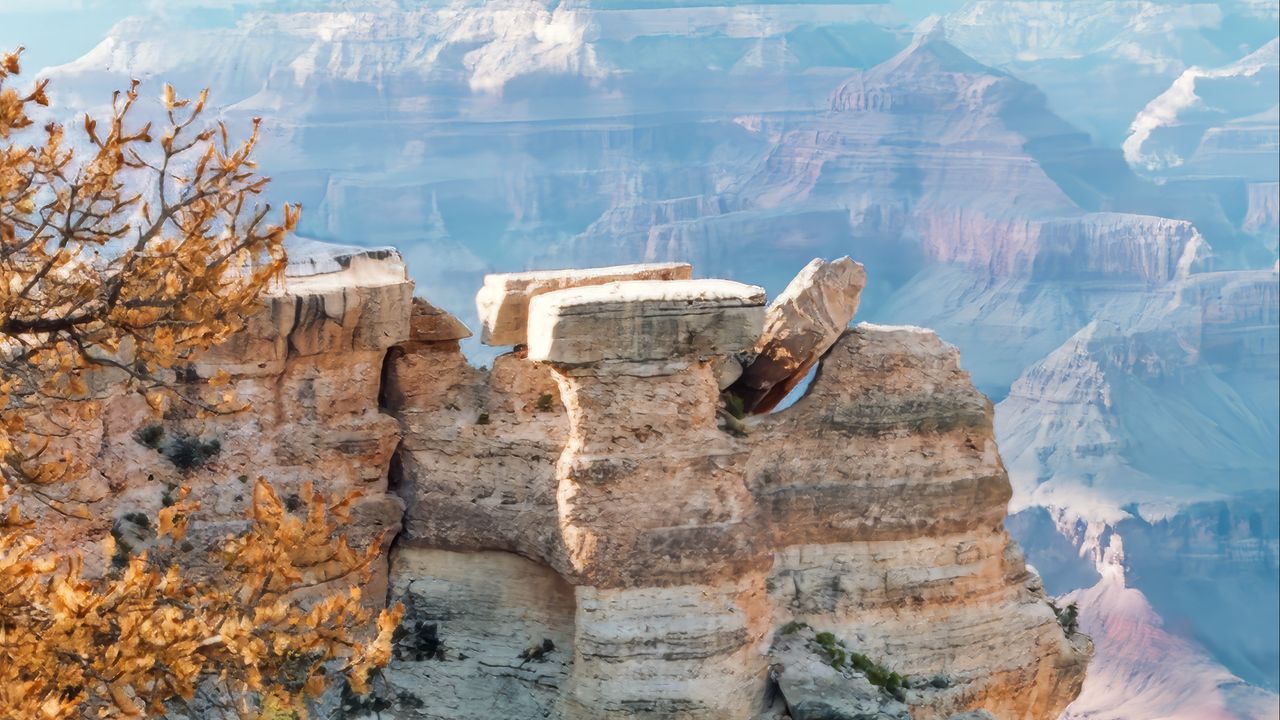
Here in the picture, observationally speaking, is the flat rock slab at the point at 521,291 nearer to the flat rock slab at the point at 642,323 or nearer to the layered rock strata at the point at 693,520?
the layered rock strata at the point at 693,520

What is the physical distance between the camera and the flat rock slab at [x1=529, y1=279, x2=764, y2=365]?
1694 centimetres

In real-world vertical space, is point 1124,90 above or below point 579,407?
above

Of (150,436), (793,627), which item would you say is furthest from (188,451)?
(793,627)

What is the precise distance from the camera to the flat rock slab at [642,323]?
16.9m

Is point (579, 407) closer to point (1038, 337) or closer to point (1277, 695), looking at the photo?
point (1277, 695)

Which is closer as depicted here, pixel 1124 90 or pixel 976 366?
pixel 976 366

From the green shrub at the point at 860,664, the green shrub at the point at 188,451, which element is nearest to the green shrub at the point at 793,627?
the green shrub at the point at 860,664

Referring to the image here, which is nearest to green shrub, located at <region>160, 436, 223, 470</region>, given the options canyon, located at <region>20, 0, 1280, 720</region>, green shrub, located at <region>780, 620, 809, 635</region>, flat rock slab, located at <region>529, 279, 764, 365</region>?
flat rock slab, located at <region>529, 279, 764, 365</region>

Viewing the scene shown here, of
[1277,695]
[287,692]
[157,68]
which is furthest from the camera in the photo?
[157,68]

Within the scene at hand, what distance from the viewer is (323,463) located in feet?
60.0

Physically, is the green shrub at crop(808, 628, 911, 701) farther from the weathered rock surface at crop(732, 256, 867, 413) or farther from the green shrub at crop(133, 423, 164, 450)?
the green shrub at crop(133, 423, 164, 450)

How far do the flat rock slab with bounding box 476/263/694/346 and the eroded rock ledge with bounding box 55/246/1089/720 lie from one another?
4cm

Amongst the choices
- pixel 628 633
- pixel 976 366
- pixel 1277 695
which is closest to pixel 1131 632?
pixel 1277 695

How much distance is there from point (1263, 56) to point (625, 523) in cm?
12354
